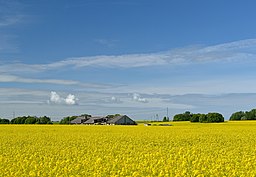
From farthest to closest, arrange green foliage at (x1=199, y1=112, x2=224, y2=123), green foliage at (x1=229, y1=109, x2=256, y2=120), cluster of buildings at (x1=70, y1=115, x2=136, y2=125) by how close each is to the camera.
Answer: green foliage at (x1=229, y1=109, x2=256, y2=120) < cluster of buildings at (x1=70, y1=115, x2=136, y2=125) < green foliage at (x1=199, y1=112, x2=224, y2=123)

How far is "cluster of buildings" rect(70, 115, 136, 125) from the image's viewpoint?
99412mm

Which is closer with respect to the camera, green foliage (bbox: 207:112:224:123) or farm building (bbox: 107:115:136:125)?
green foliage (bbox: 207:112:224:123)

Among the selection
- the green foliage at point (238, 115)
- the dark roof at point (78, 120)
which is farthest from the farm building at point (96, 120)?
the green foliage at point (238, 115)

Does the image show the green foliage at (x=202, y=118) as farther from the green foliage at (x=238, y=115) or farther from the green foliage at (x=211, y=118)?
the green foliage at (x=238, y=115)

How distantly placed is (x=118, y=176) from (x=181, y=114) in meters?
101

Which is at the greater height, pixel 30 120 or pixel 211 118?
Result: pixel 211 118

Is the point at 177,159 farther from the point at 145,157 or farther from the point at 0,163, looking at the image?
the point at 0,163

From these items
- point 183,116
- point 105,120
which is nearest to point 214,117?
point 183,116

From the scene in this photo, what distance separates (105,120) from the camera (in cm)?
10481

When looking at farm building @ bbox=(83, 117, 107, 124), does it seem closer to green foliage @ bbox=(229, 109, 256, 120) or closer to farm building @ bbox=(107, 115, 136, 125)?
farm building @ bbox=(107, 115, 136, 125)

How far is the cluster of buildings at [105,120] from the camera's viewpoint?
99.4 meters

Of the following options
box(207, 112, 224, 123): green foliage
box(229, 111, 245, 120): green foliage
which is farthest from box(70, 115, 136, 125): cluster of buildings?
box(229, 111, 245, 120): green foliage

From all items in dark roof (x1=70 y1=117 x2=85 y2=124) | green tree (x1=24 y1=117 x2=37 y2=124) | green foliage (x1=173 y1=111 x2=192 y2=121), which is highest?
green foliage (x1=173 y1=111 x2=192 y2=121)

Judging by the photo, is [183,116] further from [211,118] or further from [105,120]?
[105,120]
